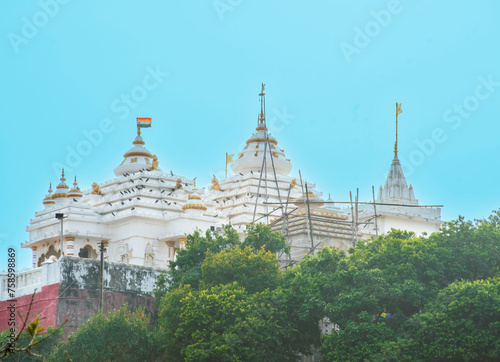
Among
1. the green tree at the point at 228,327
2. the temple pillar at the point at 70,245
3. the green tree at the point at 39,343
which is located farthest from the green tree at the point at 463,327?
the temple pillar at the point at 70,245

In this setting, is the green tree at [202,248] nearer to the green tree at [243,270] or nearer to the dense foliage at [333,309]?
the dense foliage at [333,309]

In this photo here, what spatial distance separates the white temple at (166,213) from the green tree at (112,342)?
1306 cm

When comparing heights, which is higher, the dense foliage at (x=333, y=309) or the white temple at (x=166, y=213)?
the white temple at (x=166, y=213)

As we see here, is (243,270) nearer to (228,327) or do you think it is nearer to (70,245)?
(228,327)

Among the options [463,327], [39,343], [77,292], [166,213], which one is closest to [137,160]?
[166,213]

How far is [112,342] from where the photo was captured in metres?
30.2

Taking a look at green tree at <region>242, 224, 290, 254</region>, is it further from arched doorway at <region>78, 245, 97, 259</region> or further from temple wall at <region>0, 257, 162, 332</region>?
arched doorway at <region>78, 245, 97, 259</region>

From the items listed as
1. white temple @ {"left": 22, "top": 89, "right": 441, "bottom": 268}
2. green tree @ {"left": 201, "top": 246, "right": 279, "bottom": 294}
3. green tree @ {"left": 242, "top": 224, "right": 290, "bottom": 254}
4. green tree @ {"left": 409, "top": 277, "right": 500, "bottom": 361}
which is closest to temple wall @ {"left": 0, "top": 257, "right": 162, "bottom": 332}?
green tree @ {"left": 201, "top": 246, "right": 279, "bottom": 294}

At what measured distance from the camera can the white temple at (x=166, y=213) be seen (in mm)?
44562

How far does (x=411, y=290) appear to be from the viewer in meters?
31.5

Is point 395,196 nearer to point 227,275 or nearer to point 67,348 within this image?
point 227,275

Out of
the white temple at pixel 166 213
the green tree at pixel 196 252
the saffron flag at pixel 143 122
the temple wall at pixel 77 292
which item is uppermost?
the saffron flag at pixel 143 122

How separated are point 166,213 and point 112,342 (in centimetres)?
2014

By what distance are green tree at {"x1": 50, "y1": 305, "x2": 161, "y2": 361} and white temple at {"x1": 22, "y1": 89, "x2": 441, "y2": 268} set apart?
1306 cm
